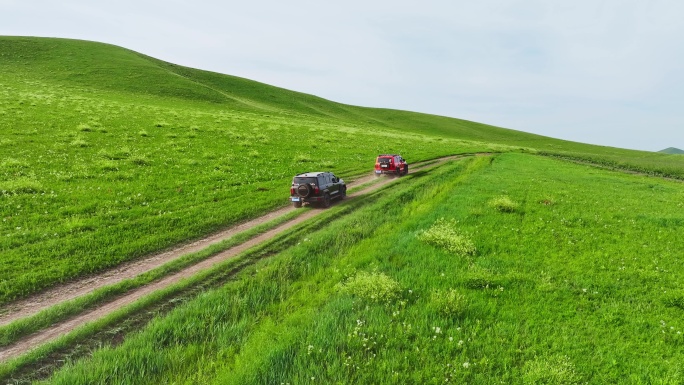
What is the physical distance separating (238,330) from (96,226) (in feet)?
35.2

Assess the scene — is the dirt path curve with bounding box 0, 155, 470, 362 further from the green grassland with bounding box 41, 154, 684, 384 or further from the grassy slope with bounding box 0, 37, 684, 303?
the green grassland with bounding box 41, 154, 684, 384

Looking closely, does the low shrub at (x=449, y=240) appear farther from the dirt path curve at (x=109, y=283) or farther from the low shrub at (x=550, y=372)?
the dirt path curve at (x=109, y=283)

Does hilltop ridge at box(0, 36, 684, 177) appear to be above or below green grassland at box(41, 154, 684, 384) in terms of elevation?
above

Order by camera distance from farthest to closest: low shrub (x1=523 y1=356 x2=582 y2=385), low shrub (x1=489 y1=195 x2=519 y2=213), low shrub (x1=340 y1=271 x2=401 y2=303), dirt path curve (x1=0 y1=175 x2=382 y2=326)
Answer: low shrub (x1=489 y1=195 x2=519 y2=213), dirt path curve (x1=0 y1=175 x2=382 y2=326), low shrub (x1=340 y1=271 x2=401 y2=303), low shrub (x1=523 y1=356 x2=582 y2=385)

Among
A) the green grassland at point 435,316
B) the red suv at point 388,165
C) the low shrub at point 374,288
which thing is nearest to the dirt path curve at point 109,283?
the green grassland at point 435,316

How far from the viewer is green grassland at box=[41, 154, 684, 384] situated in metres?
6.59

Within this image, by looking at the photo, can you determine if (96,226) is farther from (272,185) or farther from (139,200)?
(272,185)

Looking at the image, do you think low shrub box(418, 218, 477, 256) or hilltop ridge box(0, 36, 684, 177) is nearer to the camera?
low shrub box(418, 218, 477, 256)

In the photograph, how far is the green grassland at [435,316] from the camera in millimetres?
6586

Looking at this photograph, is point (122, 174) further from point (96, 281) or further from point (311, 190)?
point (96, 281)

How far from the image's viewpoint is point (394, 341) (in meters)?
7.25

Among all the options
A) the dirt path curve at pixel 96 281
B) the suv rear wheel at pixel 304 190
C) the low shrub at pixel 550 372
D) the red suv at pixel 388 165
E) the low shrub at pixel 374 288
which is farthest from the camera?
the red suv at pixel 388 165

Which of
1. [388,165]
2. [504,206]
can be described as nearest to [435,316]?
[504,206]

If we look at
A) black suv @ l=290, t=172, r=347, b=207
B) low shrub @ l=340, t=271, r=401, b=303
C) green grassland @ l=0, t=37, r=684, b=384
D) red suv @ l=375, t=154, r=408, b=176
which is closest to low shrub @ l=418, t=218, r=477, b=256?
green grassland @ l=0, t=37, r=684, b=384
